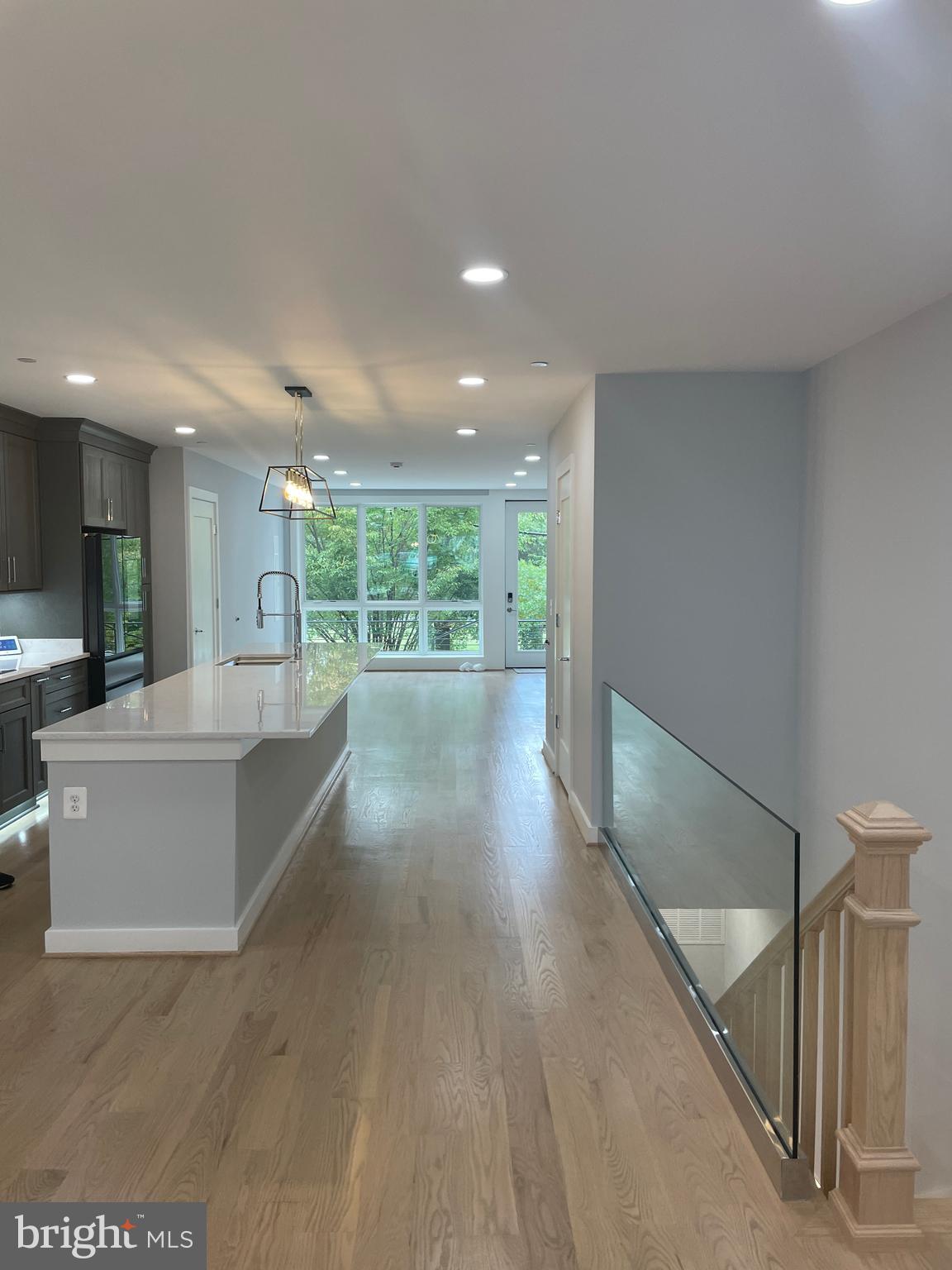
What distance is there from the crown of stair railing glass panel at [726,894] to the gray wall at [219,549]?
4785 mm

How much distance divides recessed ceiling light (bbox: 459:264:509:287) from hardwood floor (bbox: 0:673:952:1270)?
2493 millimetres

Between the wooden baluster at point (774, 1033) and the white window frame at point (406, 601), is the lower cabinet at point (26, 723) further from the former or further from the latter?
the white window frame at point (406, 601)

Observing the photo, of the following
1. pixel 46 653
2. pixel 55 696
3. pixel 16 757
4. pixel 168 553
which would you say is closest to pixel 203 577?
pixel 168 553

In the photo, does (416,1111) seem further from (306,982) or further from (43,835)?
(43,835)

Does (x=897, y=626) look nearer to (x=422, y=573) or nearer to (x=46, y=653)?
(x=46, y=653)

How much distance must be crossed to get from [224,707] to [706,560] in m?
2.56

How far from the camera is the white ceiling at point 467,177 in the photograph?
1725 mm

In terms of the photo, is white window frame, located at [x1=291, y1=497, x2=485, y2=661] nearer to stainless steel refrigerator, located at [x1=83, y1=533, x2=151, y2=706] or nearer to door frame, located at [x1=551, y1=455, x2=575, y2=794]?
stainless steel refrigerator, located at [x1=83, y1=533, x2=151, y2=706]

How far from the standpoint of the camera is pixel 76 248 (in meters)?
2.86

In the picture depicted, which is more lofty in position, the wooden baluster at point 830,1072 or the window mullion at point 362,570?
the window mullion at point 362,570

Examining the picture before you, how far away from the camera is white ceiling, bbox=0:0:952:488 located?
1.72 meters

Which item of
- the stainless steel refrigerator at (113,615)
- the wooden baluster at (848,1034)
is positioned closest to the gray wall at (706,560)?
the wooden baluster at (848,1034)

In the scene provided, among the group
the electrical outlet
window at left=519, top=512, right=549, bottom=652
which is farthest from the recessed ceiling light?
window at left=519, top=512, right=549, bottom=652

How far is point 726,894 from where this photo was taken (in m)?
2.83
